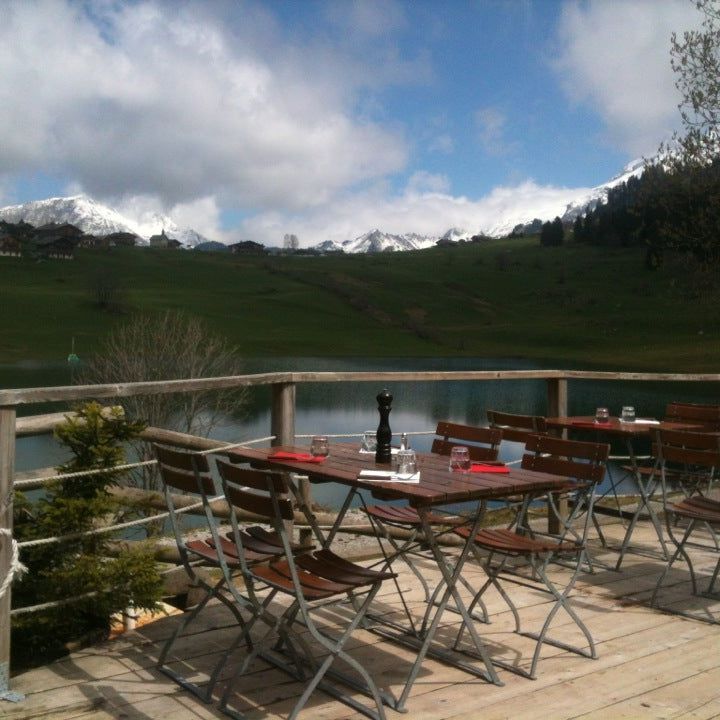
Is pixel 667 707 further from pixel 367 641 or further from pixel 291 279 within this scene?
pixel 291 279

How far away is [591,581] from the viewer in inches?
200

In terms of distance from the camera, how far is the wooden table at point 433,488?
3.12 metres

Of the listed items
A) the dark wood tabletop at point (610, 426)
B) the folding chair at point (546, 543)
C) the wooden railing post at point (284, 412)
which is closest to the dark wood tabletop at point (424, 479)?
the folding chair at point (546, 543)

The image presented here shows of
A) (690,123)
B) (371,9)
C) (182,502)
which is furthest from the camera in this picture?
(690,123)

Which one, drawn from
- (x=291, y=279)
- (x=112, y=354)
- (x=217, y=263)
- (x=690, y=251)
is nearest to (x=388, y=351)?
(x=291, y=279)

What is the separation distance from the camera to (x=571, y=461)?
412 cm

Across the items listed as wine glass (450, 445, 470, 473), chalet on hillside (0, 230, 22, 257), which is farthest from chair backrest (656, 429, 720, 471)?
chalet on hillside (0, 230, 22, 257)

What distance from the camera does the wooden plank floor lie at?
10.3 ft

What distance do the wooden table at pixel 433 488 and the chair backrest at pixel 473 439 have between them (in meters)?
0.39

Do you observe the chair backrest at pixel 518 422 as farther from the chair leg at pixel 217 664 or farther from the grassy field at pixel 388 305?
the grassy field at pixel 388 305

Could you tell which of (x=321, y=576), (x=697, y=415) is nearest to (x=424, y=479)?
(x=321, y=576)

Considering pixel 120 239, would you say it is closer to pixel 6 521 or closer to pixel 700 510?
pixel 700 510

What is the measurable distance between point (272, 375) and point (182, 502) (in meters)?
1.32

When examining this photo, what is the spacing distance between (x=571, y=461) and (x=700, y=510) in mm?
986
